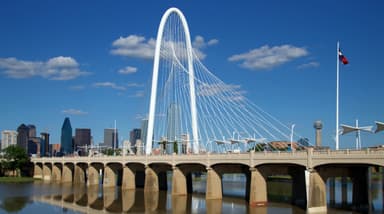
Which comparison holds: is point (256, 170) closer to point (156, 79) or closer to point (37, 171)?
point (156, 79)

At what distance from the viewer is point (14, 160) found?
377 feet

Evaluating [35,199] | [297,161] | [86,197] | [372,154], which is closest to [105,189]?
[86,197]

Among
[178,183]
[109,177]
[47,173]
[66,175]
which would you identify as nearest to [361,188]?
[178,183]

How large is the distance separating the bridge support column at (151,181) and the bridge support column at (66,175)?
1500 inches

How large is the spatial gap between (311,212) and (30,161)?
92.6 meters

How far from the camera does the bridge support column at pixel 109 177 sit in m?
86.0

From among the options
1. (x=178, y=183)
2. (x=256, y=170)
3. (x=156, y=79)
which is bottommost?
(x=178, y=183)

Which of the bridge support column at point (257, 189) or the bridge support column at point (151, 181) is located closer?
the bridge support column at point (257, 189)

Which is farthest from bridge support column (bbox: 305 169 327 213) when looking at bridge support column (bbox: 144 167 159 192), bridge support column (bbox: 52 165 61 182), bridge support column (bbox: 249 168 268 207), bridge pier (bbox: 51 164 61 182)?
bridge pier (bbox: 51 164 61 182)

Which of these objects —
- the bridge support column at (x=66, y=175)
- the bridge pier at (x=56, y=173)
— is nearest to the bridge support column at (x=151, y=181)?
the bridge support column at (x=66, y=175)

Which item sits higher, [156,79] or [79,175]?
[156,79]

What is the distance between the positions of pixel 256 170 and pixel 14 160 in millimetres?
80200

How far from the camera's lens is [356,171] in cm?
5112

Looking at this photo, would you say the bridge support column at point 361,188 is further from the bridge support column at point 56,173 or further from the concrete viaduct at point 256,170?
the bridge support column at point 56,173
